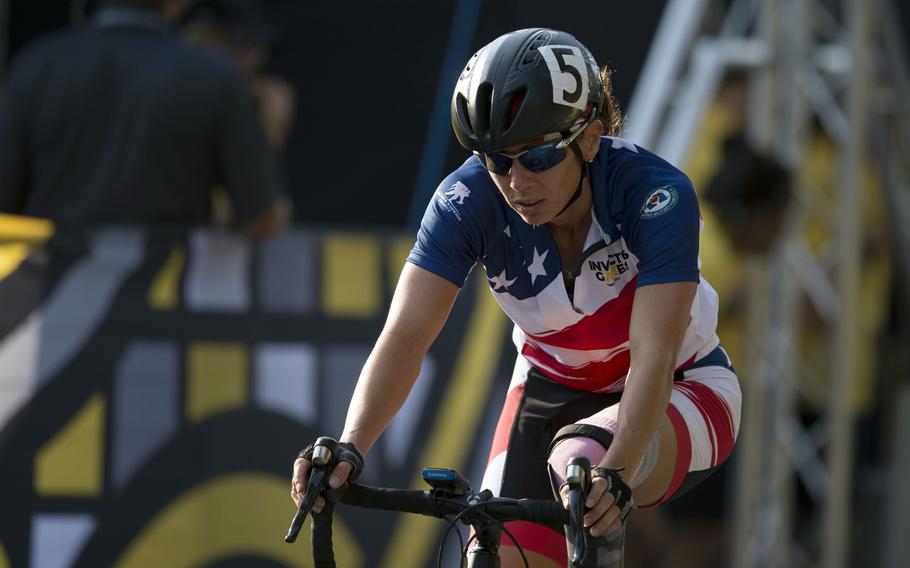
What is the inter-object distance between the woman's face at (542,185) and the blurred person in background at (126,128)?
2.41 metres

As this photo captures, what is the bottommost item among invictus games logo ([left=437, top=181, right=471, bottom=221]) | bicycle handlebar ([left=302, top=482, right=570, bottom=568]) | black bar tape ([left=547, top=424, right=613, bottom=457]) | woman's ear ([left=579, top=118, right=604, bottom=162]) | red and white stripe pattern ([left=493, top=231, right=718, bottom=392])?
bicycle handlebar ([left=302, top=482, right=570, bottom=568])

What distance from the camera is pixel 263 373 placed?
228 inches

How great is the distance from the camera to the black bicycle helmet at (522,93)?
3.26 metres

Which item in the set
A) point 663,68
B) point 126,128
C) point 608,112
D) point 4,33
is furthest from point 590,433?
point 4,33

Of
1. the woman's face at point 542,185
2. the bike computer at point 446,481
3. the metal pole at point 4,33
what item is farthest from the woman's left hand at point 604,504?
the metal pole at point 4,33

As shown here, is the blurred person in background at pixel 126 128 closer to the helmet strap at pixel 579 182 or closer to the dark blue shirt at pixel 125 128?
the dark blue shirt at pixel 125 128

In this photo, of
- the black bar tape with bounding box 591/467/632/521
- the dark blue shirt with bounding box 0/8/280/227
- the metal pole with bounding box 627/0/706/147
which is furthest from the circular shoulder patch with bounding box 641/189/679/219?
the metal pole with bounding box 627/0/706/147

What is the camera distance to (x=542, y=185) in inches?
133

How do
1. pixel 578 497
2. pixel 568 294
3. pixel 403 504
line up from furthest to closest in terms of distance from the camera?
pixel 568 294 → pixel 403 504 → pixel 578 497

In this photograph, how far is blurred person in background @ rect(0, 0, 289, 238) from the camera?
5.60 meters

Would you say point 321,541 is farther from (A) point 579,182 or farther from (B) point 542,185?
(A) point 579,182

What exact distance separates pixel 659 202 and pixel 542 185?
0.94 ft

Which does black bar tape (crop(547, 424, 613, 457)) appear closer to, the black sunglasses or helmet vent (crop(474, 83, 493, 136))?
the black sunglasses

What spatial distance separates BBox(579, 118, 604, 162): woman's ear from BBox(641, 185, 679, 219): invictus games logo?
18 centimetres
